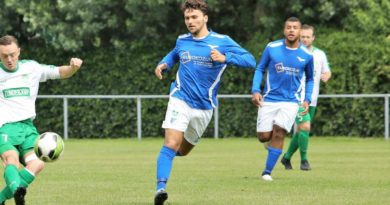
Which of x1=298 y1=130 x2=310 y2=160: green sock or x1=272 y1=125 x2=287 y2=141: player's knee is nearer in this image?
x1=272 y1=125 x2=287 y2=141: player's knee

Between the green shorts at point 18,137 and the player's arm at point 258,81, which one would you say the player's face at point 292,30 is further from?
the green shorts at point 18,137

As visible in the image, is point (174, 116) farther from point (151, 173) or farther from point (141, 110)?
point (141, 110)

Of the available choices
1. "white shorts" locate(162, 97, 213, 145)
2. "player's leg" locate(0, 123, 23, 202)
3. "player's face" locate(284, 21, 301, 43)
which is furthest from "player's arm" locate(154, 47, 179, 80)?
"player's face" locate(284, 21, 301, 43)

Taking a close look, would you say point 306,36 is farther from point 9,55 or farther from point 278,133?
point 9,55

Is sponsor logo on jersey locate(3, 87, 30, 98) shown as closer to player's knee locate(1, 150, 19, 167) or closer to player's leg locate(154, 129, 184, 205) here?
player's knee locate(1, 150, 19, 167)

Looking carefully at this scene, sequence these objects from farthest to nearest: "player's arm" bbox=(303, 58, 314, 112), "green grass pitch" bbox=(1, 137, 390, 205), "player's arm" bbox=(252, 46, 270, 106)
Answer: "player's arm" bbox=(303, 58, 314, 112)
"player's arm" bbox=(252, 46, 270, 106)
"green grass pitch" bbox=(1, 137, 390, 205)

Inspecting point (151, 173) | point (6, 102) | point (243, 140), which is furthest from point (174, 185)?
point (243, 140)

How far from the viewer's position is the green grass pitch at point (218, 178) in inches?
485

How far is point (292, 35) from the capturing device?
1516 centimetres

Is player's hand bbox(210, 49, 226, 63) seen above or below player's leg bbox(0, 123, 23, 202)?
above

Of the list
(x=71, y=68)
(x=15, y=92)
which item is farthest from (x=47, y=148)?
(x=71, y=68)

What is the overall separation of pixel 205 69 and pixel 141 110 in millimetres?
19102

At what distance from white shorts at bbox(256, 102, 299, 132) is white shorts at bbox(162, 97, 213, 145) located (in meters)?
3.14

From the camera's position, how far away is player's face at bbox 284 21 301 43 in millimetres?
15008
